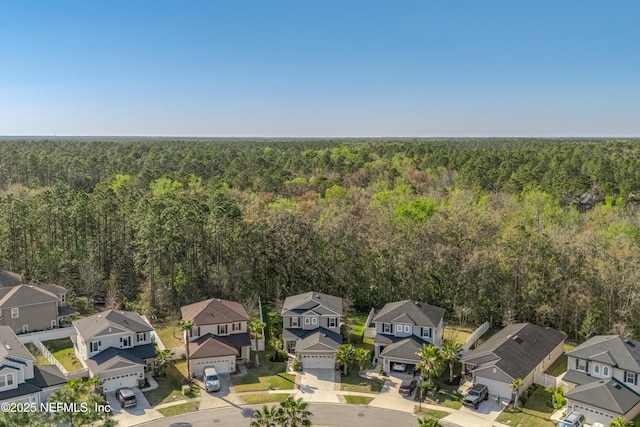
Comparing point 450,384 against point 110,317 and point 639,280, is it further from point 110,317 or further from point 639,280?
point 110,317

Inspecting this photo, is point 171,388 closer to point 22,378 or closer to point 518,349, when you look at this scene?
point 22,378

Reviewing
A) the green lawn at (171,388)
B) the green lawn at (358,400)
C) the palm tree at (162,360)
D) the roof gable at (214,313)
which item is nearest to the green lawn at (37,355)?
the palm tree at (162,360)

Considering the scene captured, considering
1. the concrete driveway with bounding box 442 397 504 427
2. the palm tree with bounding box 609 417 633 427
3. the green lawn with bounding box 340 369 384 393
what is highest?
the palm tree with bounding box 609 417 633 427

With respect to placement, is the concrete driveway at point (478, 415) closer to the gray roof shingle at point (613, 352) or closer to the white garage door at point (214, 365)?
the gray roof shingle at point (613, 352)

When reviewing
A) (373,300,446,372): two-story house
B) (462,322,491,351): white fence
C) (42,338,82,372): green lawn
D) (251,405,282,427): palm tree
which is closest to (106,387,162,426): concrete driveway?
(42,338,82,372): green lawn

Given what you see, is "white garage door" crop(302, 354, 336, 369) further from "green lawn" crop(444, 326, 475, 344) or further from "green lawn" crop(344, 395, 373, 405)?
"green lawn" crop(444, 326, 475, 344)

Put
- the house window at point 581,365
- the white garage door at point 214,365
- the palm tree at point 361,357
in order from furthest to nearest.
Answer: the palm tree at point 361,357 < the white garage door at point 214,365 < the house window at point 581,365

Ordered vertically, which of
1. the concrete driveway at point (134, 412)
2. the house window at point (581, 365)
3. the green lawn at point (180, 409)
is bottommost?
the green lawn at point (180, 409)
